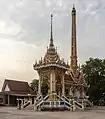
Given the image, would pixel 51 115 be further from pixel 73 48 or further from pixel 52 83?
pixel 73 48

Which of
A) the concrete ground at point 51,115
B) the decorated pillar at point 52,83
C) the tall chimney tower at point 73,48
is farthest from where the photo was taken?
the tall chimney tower at point 73,48

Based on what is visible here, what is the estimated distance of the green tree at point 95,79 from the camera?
43250mm

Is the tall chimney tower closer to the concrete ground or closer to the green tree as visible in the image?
the green tree

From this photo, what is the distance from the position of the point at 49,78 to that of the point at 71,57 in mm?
15871

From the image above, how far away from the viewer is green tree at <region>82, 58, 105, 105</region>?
43.2m

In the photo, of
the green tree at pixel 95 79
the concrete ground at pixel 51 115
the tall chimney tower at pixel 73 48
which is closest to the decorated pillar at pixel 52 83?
the concrete ground at pixel 51 115

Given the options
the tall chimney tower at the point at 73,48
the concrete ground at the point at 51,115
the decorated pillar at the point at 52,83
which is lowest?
the concrete ground at the point at 51,115

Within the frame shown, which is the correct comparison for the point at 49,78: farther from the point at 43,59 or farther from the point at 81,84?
the point at 81,84

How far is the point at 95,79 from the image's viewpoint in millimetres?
43750

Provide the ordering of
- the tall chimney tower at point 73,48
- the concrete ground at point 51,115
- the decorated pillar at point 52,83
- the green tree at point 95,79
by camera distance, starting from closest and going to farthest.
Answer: the concrete ground at point 51,115, the decorated pillar at point 52,83, the green tree at point 95,79, the tall chimney tower at point 73,48

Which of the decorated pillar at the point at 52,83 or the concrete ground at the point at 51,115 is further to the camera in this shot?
the decorated pillar at the point at 52,83

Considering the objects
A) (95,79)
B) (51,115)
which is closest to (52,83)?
(51,115)

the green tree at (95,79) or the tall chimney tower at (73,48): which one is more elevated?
the tall chimney tower at (73,48)

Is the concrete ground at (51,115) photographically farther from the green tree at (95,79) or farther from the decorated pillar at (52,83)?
the green tree at (95,79)
